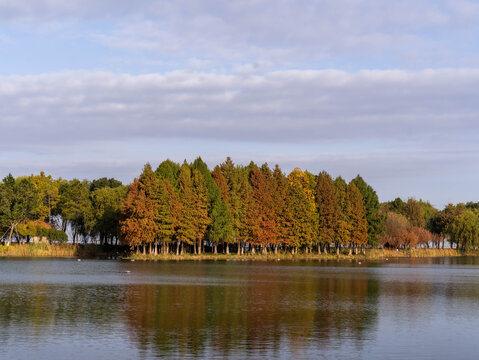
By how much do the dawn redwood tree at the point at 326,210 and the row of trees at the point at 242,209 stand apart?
0.74 ft

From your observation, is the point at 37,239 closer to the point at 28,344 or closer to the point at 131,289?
the point at 131,289

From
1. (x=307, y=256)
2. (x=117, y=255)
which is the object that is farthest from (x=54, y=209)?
(x=307, y=256)

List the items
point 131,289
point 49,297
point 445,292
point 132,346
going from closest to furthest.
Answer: point 132,346 → point 49,297 → point 131,289 → point 445,292

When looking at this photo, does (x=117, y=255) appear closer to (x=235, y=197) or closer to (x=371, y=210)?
(x=235, y=197)

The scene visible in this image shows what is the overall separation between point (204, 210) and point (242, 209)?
1200cm

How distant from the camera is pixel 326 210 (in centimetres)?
15100

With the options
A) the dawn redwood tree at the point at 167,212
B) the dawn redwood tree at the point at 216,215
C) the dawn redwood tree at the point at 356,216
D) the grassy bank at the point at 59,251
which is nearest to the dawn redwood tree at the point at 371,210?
the dawn redwood tree at the point at 356,216

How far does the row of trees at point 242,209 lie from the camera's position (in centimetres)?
12138

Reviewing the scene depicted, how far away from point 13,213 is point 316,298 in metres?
92.2

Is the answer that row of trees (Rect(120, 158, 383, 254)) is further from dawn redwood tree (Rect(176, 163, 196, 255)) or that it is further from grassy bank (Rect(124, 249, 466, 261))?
grassy bank (Rect(124, 249, 466, 261))

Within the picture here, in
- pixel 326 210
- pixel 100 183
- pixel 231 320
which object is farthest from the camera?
pixel 100 183

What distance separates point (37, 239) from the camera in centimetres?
14288

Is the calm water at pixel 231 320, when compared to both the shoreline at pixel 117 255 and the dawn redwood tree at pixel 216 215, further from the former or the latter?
the dawn redwood tree at pixel 216 215

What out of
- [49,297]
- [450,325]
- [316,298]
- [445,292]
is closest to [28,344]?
[49,297]
